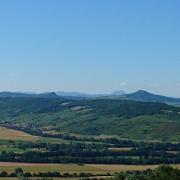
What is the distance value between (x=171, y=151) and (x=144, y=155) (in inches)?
826

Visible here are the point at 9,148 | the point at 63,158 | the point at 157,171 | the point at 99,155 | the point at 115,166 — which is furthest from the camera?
the point at 9,148

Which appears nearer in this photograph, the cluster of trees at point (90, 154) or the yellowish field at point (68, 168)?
the yellowish field at point (68, 168)

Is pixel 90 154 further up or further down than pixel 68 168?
further up

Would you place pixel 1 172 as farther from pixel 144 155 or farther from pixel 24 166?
pixel 144 155

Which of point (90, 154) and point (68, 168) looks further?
point (90, 154)

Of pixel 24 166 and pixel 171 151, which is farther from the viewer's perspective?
pixel 171 151

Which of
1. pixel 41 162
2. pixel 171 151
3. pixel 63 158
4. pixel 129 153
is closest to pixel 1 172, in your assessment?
pixel 41 162

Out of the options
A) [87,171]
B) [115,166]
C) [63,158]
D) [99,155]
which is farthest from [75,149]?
[87,171]

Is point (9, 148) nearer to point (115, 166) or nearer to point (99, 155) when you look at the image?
point (99, 155)

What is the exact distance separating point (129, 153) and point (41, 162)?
38.7 meters

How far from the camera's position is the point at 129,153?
171 meters

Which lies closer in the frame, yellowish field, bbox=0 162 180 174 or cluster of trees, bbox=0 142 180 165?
yellowish field, bbox=0 162 180 174

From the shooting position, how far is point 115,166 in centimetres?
13825

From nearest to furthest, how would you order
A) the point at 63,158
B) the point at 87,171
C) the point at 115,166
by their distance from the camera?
the point at 87,171, the point at 115,166, the point at 63,158
